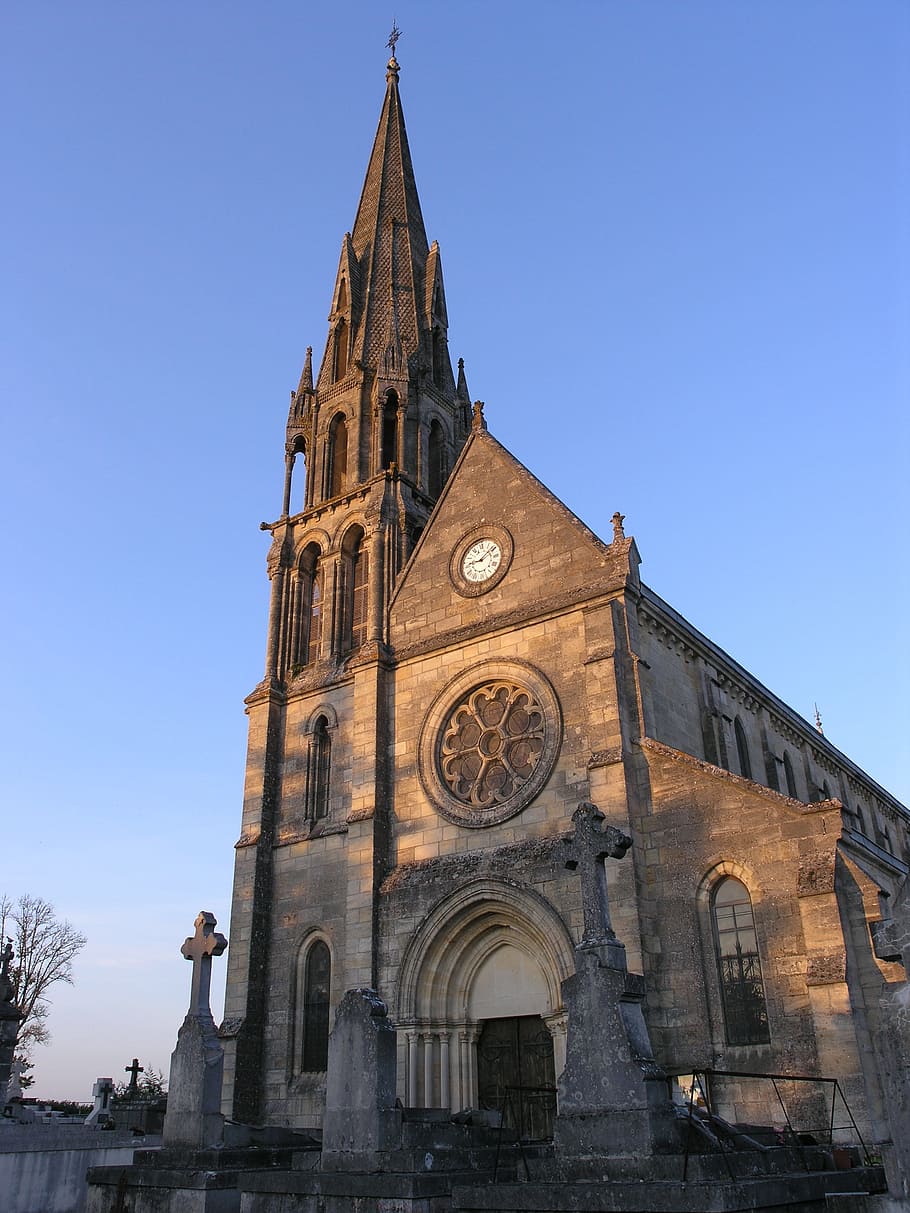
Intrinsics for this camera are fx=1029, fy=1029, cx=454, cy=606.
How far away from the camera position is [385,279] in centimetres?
3244

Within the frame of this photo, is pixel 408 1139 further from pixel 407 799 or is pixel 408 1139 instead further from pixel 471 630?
pixel 471 630

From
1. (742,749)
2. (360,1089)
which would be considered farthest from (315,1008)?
(742,749)

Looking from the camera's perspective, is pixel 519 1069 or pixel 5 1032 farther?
pixel 5 1032

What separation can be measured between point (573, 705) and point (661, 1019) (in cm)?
589

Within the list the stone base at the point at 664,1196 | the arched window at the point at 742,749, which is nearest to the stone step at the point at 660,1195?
the stone base at the point at 664,1196

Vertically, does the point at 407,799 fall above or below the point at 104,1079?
above

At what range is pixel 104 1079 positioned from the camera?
28.1 m

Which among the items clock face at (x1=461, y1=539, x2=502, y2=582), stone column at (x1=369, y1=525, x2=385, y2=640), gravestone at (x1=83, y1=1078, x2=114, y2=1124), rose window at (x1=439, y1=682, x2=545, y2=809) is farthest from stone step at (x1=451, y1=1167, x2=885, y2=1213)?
gravestone at (x1=83, y1=1078, x2=114, y2=1124)

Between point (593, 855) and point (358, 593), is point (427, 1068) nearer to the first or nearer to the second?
point (593, 855)

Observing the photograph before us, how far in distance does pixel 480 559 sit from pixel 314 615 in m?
Answer: 5.99

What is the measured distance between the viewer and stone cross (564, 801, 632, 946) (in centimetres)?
1169

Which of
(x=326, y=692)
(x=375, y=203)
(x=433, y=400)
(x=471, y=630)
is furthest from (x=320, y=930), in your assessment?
(x=375, y=203)

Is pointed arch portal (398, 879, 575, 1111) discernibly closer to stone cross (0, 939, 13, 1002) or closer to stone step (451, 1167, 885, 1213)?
stone step (451, 1167, 885, 1213)

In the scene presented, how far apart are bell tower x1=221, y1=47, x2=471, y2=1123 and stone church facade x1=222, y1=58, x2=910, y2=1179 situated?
75 mm
